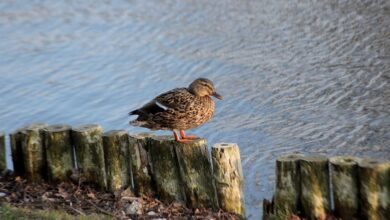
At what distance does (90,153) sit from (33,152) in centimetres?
52

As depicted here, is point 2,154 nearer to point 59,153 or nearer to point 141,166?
point 59,153

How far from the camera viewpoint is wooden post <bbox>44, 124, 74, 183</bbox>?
6.51 m

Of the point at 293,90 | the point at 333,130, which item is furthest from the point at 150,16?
the point at 333,130

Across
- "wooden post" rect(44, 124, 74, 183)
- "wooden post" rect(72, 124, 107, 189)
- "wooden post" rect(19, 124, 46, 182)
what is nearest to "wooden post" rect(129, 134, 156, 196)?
"wooden post" rect(72, 124, 107, 189)

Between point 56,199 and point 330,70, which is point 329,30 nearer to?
point 330,70

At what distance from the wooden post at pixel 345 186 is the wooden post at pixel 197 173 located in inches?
40.0

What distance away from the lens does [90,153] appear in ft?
21.3

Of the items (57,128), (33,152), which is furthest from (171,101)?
(33,152)

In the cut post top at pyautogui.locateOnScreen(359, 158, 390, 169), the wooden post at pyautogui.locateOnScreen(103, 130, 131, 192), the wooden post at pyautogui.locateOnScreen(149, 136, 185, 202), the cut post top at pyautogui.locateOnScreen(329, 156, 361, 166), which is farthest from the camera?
the wooden post at pyautogui.locateOnScreen(103, 130, 131, 192)

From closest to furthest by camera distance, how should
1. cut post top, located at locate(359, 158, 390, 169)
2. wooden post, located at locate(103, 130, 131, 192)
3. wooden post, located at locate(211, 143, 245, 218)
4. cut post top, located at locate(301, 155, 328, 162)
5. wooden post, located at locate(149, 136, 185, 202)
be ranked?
cut post top, located at locate(359, 158, 390, 169) → cut post top, located at locate(301, 155, 328, 162) → wooden post, located at locate(211, 143, 245, 218) → wooden post, located at locate(149, 136, 185, 202) → wooden post, located at locate(103, 130, 131, 192)

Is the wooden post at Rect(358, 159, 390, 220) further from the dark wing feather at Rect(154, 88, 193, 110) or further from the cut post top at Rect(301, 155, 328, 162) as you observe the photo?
the dark wing feather at Rect(154, 88, 193, 110)

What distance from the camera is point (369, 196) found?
553 cm

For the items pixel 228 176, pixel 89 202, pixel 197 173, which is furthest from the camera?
pixel 89 202

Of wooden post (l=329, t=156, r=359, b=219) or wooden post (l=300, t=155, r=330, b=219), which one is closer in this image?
wooden post (l=329, t=156, r=359, b=219)
